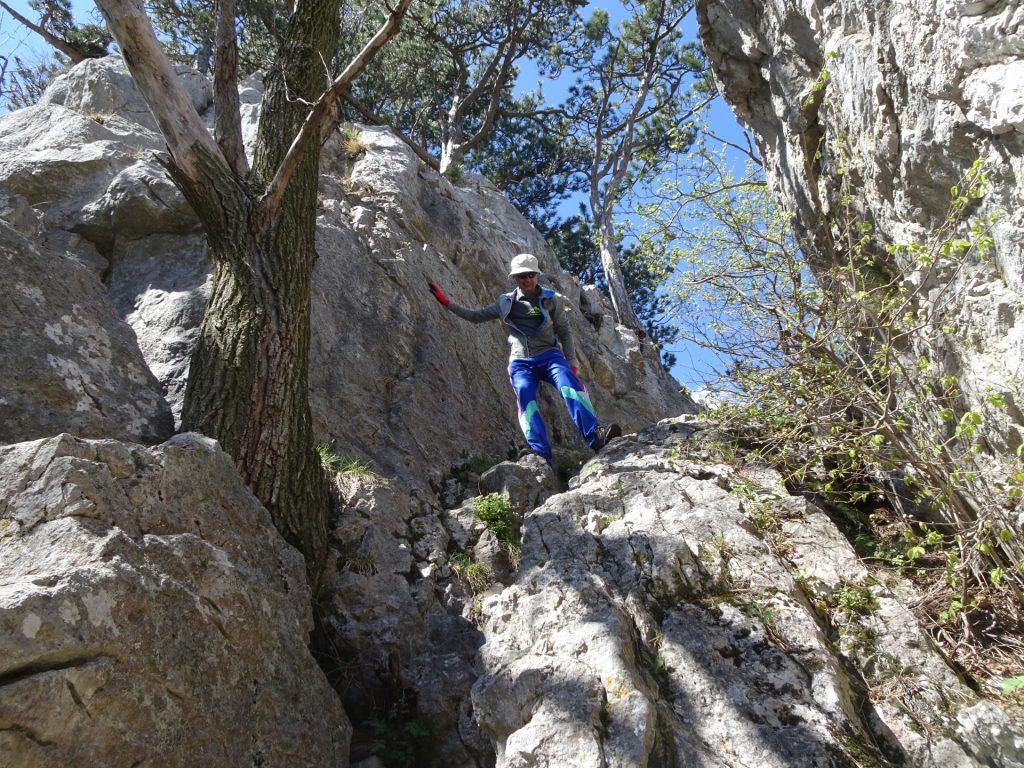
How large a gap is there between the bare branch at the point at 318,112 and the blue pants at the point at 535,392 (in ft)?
8.36

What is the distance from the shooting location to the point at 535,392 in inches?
263

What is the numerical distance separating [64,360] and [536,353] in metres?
3.70

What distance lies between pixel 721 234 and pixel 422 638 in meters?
3.56

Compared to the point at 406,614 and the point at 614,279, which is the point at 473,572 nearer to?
the point at 406,614

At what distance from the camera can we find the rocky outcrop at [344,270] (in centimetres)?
613

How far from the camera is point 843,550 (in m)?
4.38

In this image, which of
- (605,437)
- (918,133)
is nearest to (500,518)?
(605,437)

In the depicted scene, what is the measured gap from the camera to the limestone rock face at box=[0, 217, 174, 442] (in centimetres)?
420

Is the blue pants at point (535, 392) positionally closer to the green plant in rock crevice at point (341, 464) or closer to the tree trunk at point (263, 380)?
the green plant in rock crevice at point (341, 464)

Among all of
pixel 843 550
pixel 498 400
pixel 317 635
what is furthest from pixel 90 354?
pixel 843 550

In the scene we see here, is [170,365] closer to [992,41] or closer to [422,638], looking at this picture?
[422,638]

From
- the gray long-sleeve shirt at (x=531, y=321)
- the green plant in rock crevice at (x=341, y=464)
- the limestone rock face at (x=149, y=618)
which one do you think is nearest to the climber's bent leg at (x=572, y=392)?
the gray long-sleeve shirt at (x=531, y=321)

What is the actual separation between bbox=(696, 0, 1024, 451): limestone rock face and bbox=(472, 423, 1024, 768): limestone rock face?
127 cm

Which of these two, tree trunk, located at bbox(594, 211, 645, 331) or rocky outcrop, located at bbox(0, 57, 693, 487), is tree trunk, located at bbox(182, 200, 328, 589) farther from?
tree trunk, located at bbox(594, 211, 645, 331)
